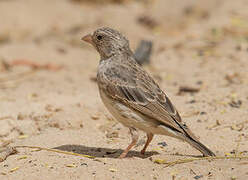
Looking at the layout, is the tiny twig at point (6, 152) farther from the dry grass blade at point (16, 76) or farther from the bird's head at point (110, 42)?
the dry grass blade at point (16, 76)

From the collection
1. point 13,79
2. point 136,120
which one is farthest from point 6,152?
point 13,79

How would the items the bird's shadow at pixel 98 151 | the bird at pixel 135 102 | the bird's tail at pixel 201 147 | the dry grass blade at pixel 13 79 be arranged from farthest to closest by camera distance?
the dry grass blade at pixel 13 79, the bird's shadow at pixel 98 151, the bird at pixel 135 102, the bird's tail at pixel 201 147

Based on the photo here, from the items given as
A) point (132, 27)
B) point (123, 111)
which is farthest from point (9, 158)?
point (132, 27)

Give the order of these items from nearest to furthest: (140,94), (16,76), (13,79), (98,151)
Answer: (140,94), (98,151), (13,79), (16,76)

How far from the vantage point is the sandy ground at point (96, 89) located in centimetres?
534

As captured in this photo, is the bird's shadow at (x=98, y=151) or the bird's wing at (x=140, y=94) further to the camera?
Result: the bird's shadow at (x=98, y=151)

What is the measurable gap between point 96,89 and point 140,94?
328 centimetres

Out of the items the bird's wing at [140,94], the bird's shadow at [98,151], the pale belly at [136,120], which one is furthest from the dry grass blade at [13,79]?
the pale belly at [136,120]

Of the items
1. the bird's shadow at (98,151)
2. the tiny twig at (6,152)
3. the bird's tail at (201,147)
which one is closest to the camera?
the bird's tail at (201,147)

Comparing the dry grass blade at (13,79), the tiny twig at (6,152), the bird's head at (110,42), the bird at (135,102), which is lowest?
the tiny twig at (6,152)

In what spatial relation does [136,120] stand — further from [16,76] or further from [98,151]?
[16,76]

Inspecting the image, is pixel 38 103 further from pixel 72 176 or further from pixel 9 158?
pixel 72 176

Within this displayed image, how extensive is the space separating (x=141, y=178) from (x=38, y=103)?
11.2ft

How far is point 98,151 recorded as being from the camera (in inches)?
237
